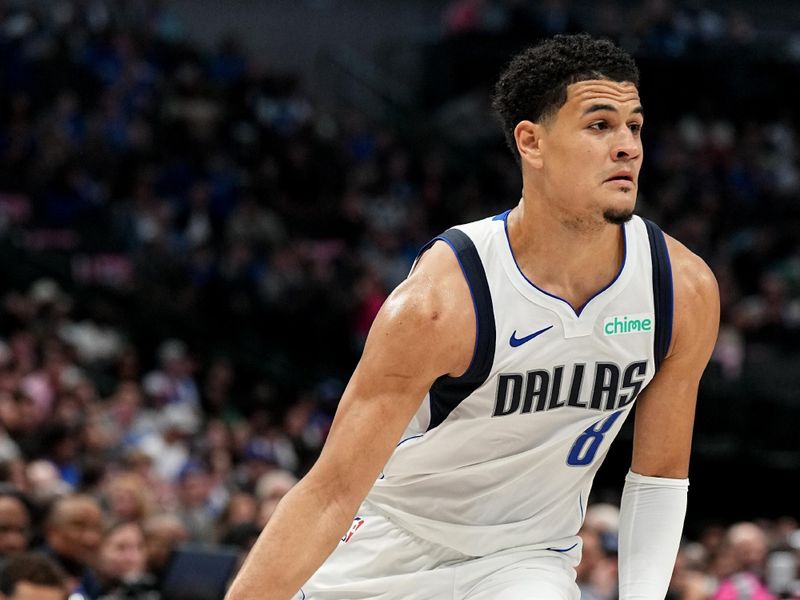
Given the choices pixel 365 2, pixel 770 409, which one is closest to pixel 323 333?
pixel 770 409

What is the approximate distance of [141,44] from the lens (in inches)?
625

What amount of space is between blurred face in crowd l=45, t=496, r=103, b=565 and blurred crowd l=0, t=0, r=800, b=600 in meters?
0.01

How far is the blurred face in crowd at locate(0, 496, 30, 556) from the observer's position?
6656mm

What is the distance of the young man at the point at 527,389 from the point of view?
3.20 meters

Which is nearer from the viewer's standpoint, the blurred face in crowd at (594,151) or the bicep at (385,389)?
the bicep at (385,389)

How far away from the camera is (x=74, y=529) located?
6.91m

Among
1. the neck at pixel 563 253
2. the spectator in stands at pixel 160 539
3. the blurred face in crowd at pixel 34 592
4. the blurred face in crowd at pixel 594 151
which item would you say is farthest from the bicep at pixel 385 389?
the spectator in stands at pixel 160 539

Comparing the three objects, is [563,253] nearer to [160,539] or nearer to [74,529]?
[74,529]

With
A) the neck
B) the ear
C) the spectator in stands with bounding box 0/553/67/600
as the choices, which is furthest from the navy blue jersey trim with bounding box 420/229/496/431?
the spectator in stands with bounding box 0/553/67/600

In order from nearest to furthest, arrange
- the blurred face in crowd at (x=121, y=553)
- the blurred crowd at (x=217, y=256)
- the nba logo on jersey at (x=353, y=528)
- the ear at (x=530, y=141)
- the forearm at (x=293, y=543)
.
Answer: the forearm at (x=293, y=543) → the ear at (x=530, y=141) → the nba logo on jersey at (x=353, y=528) → the blurred face in crowd at (x=121, y=553) → the blurred crowd at (x=217, y=256)

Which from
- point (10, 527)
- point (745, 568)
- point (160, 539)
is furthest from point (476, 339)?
point (745, 568)

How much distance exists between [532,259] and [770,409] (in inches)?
447

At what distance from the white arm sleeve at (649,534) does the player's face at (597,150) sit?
0.76 meters

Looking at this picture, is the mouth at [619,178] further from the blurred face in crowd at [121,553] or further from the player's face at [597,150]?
the blurred face in crowd at [121,553]
